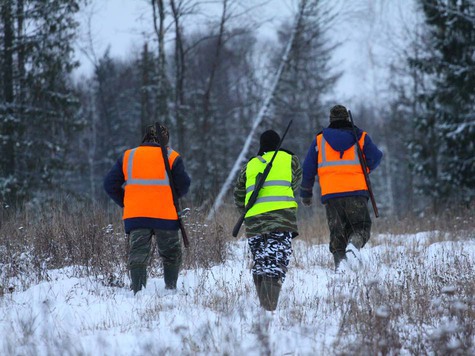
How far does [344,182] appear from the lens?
641 cm

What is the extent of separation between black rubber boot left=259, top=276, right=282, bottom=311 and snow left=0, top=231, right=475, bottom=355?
0.08 metres

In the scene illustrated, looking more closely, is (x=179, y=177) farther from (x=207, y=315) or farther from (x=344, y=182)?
(x=344, y=182)

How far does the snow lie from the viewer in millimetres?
3580

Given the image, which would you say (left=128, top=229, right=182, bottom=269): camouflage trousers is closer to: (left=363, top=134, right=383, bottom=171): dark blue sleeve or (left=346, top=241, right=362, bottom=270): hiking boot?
(left=346, top=241, right=362, bottom=270): hiking boot

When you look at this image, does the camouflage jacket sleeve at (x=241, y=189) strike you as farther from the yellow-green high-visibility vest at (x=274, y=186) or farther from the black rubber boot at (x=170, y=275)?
the black rubber boot at (x=170, y=275)

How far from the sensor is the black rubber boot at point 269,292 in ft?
15.6

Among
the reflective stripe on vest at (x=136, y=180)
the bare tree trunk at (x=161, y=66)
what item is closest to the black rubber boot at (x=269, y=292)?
the reflective stripe on vest at (x=136, y=180)

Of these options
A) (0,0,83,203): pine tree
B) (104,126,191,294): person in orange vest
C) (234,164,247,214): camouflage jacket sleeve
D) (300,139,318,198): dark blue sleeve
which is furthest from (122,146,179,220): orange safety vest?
(0,0,83,203): pine tree

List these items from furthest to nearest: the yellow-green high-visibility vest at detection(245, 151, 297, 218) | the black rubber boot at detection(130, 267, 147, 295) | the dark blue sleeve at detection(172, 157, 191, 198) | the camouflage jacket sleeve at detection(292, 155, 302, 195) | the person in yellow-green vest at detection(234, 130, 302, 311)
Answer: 1. the dark blue sleeve at detection(172, 157, 191, 198)
2. the black rubber boot at detection(130, 267, 147, 295)
3. the camouflage jacket sleeve at detection(292, 155, 302, 195)
4. the yellow-green high-visibility vest at detection(245, 151, 297, 218)
5. the person in yellow-green vest at detection(234, 130, 302, 311)

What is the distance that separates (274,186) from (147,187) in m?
1.44

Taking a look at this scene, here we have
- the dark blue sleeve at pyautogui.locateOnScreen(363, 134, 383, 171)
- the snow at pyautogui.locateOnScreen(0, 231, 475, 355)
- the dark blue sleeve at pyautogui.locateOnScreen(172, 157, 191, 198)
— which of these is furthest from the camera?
the dark blue sleeve at pyautogui.locateOnScreen(363, 134, 383, 171)

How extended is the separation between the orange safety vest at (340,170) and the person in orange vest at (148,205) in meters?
1.73

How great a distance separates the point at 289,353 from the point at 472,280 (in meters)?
2.47

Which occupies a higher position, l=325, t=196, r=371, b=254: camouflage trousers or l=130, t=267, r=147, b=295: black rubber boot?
l=325, t=196, r=371, b=254: camouflage trousers
